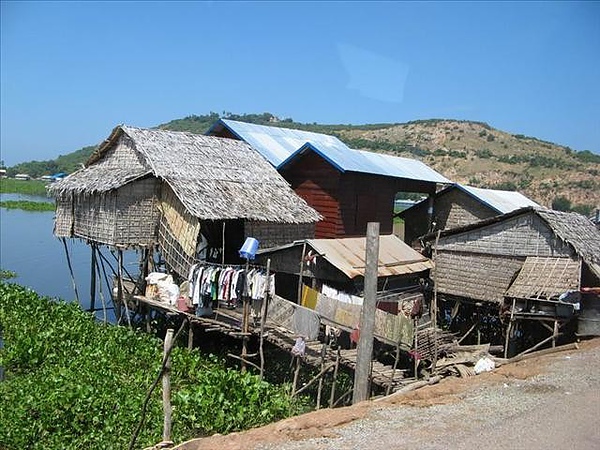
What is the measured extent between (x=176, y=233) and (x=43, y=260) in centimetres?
2027

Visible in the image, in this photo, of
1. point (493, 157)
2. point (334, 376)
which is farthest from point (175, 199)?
point (493, 157)

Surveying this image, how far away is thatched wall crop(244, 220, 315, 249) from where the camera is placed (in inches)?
545

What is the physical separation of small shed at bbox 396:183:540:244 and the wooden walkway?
858 centimetres

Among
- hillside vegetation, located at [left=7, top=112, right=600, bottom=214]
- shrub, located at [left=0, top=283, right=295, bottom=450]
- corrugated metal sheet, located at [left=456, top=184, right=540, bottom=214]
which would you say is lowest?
shrub, located at [left=0, top=283, right=295, bottom=450]

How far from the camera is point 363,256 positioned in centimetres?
1265

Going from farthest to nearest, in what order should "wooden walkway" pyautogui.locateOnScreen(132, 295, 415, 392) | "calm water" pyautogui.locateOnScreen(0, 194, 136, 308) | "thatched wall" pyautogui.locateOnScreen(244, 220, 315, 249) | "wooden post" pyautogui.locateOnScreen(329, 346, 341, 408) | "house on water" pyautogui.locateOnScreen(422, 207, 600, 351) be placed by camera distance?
"calm water" pyautogui.locateOnScreen(0, 194, 136, 308) → "thatched wall" pyautogui.locateOnScreen(244, 220, 315, 249) → "house on water" pyautogui.locateOnScreen(422, 207, 600, 351) → "wooden walkway" pyautogui.locateOnScreen(132, 295, 415, 392) → "wooden post" pyautogui.locateOnScreen(329, 346, 341, 408)

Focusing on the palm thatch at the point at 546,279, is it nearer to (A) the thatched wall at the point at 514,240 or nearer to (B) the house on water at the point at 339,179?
(A) the thatched wall at the point at 514,240

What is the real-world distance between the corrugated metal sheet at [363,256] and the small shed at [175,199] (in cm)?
186

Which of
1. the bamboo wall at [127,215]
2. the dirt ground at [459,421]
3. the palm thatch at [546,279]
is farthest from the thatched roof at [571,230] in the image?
the bamboo wall at [127,215]

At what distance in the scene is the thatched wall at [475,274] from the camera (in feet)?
43.2

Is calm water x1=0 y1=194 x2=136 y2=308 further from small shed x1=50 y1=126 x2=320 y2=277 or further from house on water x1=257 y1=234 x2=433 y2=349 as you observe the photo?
house on water x1=257 y1=234 x2=433 y2=349

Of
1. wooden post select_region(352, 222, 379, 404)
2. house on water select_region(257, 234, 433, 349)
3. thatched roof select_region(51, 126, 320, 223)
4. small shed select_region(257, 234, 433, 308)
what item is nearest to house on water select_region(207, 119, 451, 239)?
thatched roof select_region(51, 126, 320, 223)

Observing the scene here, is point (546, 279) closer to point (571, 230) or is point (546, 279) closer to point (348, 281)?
point (571, 230)

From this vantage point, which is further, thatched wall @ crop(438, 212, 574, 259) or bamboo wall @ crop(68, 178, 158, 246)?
bamboo wall @ crop(68, 178, 158, 246)
